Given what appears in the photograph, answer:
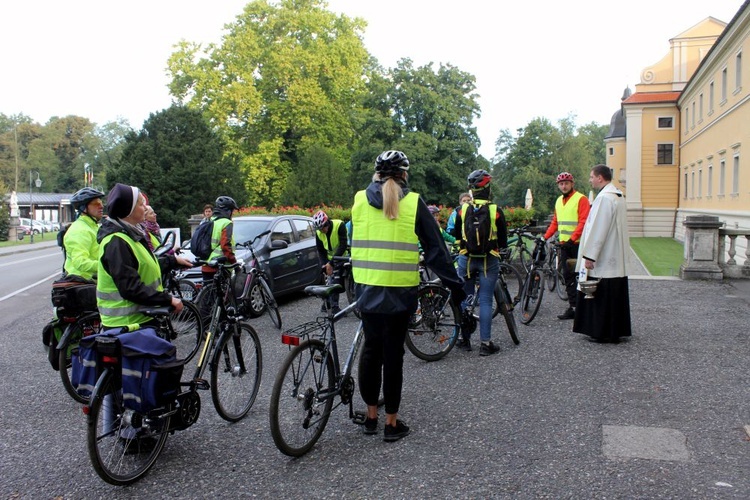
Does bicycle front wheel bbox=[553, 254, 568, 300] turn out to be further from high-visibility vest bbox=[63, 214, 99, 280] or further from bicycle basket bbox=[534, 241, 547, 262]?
high-visibility vest bbox=[63, 214, 99, 280]

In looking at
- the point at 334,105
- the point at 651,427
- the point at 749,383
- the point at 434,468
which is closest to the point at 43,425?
the point at 434,468

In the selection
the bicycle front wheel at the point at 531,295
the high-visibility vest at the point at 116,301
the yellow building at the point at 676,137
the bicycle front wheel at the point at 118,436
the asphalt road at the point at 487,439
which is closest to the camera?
the bicycle front wheel at the point at 118,436

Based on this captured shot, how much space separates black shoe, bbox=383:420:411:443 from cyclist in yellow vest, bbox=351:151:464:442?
0.02 metres

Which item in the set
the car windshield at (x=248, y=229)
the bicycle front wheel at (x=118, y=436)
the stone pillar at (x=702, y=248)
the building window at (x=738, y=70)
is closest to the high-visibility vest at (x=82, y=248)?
the bicycle front wheel at (x=118, y=436)

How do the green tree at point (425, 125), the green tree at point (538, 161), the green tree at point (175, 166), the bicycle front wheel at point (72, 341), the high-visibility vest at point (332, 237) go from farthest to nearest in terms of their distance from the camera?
1. the green tree at point (538, 161)
2. the green tree at point (425, 125)
3. the green tree at point (175, 166)
4. the high-visibility vest at point (332, 237)
5. the bicycle front wheel at point (72, 341)

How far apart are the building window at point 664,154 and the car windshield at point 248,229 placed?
3923 cm

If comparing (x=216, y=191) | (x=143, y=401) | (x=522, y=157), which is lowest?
(x=143, y=401)

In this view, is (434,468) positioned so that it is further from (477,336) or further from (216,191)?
(216,191)

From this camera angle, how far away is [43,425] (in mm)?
5137

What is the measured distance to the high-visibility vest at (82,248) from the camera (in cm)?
573

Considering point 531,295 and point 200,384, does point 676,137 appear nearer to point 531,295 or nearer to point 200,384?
point 531,295

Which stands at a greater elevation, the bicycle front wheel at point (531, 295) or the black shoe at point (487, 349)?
the bicycle front wheel at point (531, 295)

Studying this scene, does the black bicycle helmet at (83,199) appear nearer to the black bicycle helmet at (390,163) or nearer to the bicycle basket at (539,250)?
the black bicycle helmet at (390,163)

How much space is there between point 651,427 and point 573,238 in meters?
4.69
